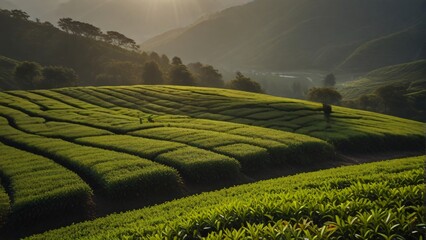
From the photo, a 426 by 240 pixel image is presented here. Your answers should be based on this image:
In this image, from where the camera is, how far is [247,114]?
5141 centimetres

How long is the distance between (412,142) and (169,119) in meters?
30.4

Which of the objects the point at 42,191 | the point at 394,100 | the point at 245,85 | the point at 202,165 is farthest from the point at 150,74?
the point at 42,191

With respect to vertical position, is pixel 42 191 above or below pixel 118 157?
below

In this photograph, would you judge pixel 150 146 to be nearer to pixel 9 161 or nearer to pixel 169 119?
pixel 9 161

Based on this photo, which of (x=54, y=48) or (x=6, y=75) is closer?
(x=6, y=75)

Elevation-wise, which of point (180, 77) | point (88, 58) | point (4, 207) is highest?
point (88, 58)

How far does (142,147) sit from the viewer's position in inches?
1142

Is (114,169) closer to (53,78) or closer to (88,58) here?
(53,78)

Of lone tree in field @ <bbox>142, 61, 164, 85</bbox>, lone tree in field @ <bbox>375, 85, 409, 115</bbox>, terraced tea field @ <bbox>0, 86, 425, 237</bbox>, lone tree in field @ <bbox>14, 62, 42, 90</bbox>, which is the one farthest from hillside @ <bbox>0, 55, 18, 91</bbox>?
lone tree in field @ <bbox>375, 85, 409, 115</bbox>

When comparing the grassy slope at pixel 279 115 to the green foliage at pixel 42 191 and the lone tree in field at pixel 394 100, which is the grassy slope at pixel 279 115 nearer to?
the green foliage at pixel 42 191

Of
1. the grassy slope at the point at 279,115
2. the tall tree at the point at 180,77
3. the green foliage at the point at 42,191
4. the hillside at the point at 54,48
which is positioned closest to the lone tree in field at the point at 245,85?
the tall tree at the point at 180,77

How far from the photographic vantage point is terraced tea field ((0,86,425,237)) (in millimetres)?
20312

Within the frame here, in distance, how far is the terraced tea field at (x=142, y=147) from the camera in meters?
20.3

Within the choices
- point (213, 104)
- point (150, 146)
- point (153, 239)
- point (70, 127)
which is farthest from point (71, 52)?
point (153, 239)
